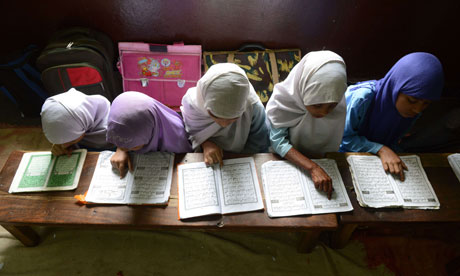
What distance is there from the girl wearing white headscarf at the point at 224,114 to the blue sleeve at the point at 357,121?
52cm

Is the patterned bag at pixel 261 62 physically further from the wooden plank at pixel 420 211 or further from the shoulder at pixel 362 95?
the wooden plank at pixel 420 211

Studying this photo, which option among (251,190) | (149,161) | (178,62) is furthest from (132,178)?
(178,62)

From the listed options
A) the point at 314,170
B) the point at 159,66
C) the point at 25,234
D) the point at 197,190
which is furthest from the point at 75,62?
the point at 314,170

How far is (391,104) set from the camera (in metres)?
1.44

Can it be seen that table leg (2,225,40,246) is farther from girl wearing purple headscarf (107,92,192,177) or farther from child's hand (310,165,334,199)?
child's hand (310,165,334,199)

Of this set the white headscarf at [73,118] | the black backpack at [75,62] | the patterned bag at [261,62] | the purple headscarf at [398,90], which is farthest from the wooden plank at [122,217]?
the patterned bag at [261,62]

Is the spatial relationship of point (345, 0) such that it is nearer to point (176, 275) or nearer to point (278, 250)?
point (278, 250)

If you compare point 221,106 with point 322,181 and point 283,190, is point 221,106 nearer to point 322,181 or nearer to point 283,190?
point 283,190

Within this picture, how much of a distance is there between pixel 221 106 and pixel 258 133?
0.55 metres

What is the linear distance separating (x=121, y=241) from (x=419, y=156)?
1993mm

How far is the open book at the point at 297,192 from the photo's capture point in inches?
50.3

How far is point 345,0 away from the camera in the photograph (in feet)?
7.11

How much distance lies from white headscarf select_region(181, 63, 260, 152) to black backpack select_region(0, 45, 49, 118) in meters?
1.56

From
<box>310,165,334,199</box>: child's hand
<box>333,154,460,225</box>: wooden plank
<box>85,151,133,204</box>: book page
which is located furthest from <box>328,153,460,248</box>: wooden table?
<box>85,151,133,204</box>: book page
